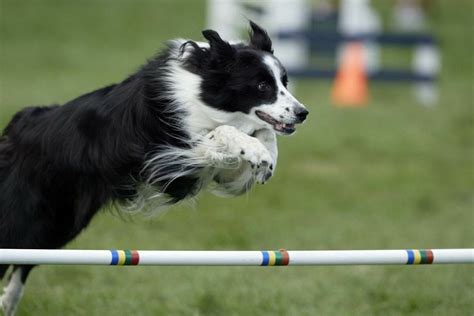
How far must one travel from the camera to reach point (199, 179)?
5.50m

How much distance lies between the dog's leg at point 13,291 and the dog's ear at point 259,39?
1921 millimetres

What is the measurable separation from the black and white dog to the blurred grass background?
853 mm

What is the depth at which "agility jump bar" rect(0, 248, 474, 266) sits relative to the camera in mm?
4227

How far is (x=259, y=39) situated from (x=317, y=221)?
3693 millimetres

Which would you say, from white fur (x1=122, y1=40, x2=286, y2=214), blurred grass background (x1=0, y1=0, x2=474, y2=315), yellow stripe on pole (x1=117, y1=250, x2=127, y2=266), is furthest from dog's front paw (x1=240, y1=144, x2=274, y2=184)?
blurred grass background (x1=0, y1=0, x2=474, y2=315)

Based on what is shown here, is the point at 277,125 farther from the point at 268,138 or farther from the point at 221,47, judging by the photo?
the point at 221,47

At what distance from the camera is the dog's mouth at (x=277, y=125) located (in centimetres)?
525

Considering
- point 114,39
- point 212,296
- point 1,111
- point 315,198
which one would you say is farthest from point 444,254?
point 114,39

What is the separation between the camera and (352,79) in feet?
48.0

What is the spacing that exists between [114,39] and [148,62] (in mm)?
16549

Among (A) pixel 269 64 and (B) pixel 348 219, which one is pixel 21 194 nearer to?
(A) pixel 269 64

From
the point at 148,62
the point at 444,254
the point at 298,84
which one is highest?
the point at 148,62

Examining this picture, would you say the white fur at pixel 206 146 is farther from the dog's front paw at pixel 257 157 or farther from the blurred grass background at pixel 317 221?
the blurred grass background at pixel 317 221

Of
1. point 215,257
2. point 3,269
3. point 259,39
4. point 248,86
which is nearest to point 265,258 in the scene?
point 215,257
